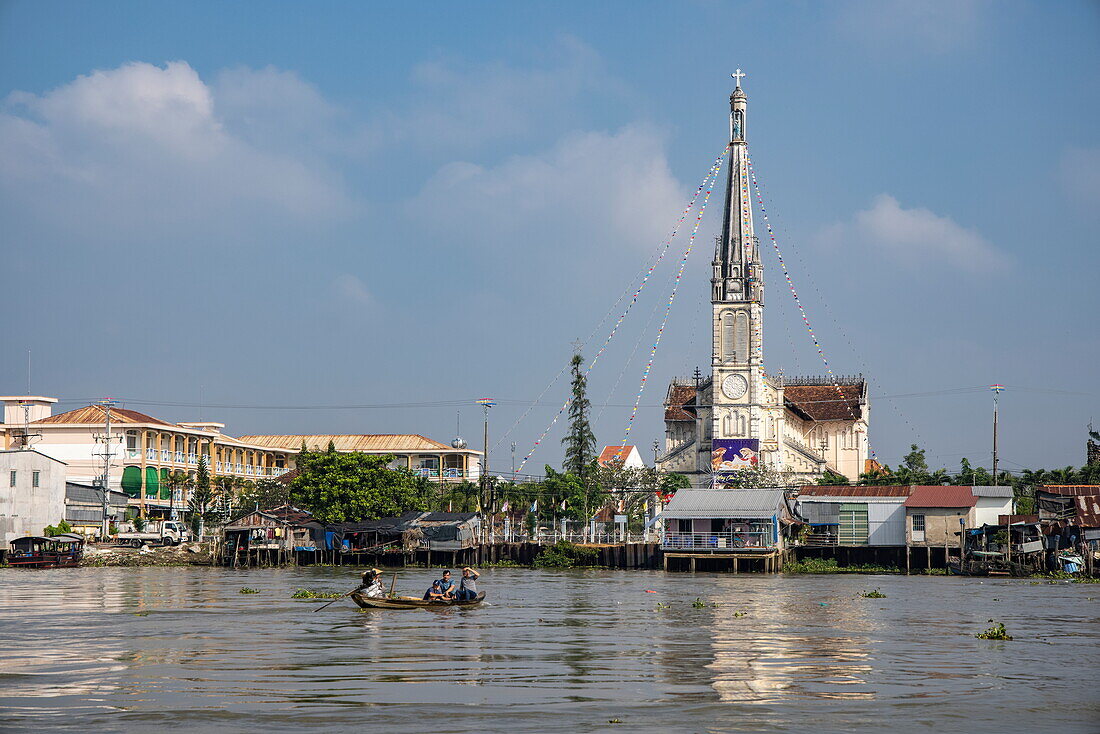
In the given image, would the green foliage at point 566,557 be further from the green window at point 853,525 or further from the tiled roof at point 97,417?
the tiled roof at point 97,417

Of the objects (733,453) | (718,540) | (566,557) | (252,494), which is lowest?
(566,557)

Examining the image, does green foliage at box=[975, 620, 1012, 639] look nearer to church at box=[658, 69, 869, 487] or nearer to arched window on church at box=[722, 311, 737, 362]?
church at box=[658, 69, 869, 487]

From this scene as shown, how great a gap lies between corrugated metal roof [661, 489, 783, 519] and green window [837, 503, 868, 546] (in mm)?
4646

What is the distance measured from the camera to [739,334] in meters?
131

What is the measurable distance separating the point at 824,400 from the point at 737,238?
21443 millimetres

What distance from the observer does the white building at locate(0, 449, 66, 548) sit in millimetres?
78625

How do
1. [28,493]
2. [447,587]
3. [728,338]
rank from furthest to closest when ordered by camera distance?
[728,338]
[28,493]
[447,587]

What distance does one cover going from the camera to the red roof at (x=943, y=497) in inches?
2943

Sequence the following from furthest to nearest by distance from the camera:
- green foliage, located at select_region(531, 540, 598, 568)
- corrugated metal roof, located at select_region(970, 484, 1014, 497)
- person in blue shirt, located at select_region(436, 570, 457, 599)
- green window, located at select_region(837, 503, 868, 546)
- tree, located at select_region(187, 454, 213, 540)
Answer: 1. tree, located at select_region(187, 454, 213, 540)
2. green foliage, located at select_region(531, 540, 598, 568)
3. green window, located at select_region(837, 503, 868, 546)
4. corrugated metal roof, located at select_region(970, 484, 1014, 497)
5. person in blue shirt, located at select_region(436, 570, 457, 599)

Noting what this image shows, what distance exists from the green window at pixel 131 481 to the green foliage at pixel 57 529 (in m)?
22.2

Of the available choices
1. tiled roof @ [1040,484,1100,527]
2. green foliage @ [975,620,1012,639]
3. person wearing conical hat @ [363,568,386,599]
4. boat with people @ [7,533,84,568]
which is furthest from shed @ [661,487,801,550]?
green foliage @ [975,620,1012,639]

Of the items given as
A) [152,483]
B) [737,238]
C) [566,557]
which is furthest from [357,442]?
[566,557]

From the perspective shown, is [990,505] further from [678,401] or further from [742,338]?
[678,401]

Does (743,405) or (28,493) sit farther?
(743,405)
